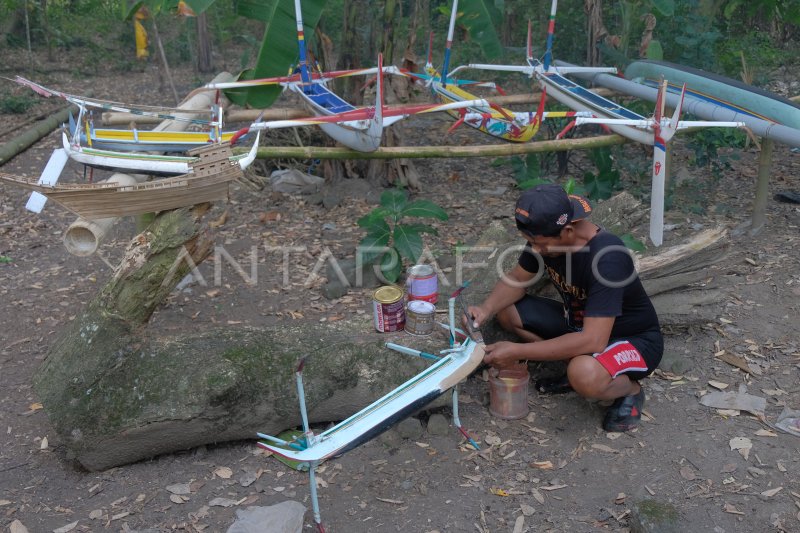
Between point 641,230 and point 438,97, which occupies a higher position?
point 438,97

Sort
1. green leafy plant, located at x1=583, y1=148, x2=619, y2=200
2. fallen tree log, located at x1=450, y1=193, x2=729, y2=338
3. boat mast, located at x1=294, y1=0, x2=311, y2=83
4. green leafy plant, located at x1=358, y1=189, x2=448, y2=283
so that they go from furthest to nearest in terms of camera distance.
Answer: green leafy plant, located at x1=583, y1=148, x2=619, y2=200 < boat mast, located at x1=294, y1=0, x2=311, y2=83 < green leafy plant, located at x1=358, y1=189, x2=448, y2=283 < fallen tree log, located at x1=450, y1=193, x2=729, y2=338

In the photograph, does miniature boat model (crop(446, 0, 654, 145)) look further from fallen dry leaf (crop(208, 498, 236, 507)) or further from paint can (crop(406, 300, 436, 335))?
fallen dry leaf (crop(208, 498, 236, 507))

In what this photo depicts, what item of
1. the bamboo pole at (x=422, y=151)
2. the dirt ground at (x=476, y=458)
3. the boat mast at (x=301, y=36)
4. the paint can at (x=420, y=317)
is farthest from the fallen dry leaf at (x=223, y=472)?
the boat mast at (x=301, y=36)

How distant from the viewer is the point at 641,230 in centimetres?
593

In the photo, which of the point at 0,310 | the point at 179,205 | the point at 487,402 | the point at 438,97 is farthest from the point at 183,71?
the point at 487,402

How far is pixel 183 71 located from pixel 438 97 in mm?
7037

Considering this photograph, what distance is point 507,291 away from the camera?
3.64m

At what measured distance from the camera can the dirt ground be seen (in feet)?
9.90

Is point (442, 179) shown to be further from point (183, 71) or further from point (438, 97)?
point (183, 71)

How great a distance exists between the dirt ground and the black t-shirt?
1.69 feet

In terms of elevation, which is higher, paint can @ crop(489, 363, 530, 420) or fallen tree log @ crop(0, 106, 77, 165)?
fallen tree log @ crop(0, 106, 77, 165)

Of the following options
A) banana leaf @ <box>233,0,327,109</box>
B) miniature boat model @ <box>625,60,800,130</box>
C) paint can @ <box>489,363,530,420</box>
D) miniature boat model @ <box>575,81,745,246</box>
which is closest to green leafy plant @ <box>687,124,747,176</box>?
miniature boat model @ <box>625,60,800,130</box>

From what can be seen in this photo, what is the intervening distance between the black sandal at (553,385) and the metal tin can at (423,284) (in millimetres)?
854

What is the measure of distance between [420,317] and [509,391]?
0.61m
